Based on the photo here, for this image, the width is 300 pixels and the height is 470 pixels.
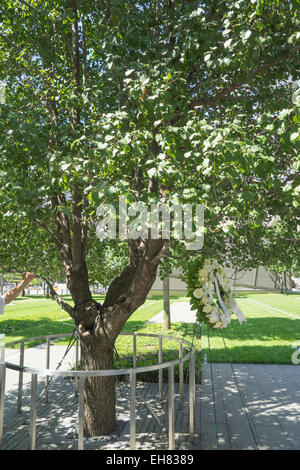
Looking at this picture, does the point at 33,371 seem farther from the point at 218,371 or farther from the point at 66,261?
the point at 218,371

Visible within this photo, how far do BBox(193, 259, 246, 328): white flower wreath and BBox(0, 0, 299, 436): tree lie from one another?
56 centimetres

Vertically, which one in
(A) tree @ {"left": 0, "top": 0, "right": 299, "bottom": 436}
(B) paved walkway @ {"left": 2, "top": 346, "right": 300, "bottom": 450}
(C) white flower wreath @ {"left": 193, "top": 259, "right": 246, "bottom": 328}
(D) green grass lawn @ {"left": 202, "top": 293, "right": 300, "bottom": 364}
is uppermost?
(A) tree @ {"left": 0, "top": 0, "right": 299, "bottom": 436}

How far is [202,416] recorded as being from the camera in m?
6.34

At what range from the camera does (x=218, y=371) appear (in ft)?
31.4

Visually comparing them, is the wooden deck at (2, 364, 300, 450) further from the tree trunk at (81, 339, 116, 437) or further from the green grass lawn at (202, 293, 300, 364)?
the green grass lawn at (202, 293, 300, 364)

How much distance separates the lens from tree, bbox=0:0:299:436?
3963mm

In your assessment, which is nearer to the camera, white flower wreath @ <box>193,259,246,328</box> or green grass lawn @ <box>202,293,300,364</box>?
white flower wreath @ <box>193,259,246,328</box>

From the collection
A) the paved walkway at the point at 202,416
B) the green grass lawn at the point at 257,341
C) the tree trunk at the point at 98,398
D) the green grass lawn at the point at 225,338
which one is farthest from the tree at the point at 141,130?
the green grass lawn at the point at 257,341

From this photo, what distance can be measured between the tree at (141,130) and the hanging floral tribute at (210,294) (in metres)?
0.55

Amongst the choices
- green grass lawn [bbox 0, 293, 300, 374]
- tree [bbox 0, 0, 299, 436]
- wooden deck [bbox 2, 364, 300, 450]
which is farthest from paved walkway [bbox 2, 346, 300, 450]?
green grass lawn [bbox 0, 293, 300, 374]

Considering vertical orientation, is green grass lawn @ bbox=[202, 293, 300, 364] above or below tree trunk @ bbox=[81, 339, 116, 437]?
below

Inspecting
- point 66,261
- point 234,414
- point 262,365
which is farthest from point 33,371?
point 262,365

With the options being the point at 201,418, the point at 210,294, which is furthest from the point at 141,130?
the point at 201,418

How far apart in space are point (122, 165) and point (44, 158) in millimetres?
1149
